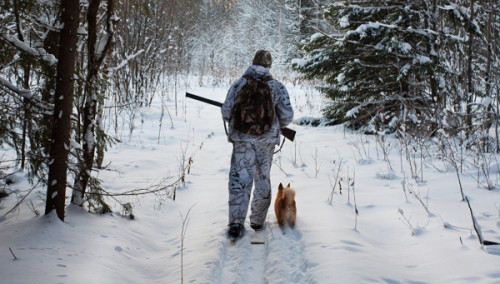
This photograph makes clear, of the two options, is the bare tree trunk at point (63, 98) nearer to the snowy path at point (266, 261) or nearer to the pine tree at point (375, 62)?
the snowy path at point (266, 261)

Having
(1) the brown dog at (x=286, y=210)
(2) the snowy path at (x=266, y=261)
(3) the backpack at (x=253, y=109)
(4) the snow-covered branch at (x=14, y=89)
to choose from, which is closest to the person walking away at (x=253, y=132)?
(3) the backpack at (x=253, y=109)

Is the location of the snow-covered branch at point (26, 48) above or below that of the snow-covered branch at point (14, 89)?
above

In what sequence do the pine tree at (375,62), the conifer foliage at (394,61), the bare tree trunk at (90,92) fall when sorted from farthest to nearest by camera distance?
the pine tree at (375,62), the conifer foliage at (394,61), the bare tree trunk at (90,92)

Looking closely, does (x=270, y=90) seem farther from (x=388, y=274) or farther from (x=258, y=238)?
(x=388, y=274)

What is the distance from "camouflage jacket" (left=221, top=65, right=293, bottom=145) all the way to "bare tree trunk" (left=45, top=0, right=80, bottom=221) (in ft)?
4.66

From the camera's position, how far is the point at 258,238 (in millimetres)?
3658

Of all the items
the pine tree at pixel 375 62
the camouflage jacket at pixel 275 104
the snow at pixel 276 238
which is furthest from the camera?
the pine tree at pixel 375 62

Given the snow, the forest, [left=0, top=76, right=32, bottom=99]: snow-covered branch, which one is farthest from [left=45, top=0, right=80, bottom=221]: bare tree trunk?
the snow

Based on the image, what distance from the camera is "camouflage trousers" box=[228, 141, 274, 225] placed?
3.82 m

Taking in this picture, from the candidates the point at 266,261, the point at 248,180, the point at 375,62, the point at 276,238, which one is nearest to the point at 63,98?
the point at 248,180

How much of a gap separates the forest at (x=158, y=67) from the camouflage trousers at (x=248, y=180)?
1201 mm

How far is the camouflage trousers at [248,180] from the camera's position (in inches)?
150

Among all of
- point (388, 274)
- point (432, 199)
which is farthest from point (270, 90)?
point (432, 199)

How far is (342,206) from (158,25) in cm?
858
